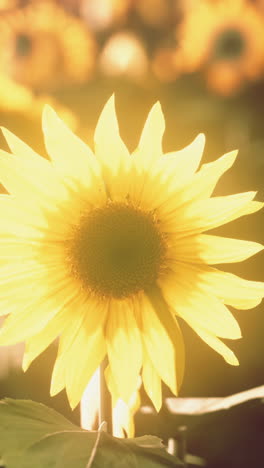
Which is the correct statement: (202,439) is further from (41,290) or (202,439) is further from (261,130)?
(261,130)

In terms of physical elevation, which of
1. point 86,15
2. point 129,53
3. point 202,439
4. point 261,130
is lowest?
point 202,439

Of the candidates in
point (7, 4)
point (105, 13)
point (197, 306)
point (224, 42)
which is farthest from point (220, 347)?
point (224, 42)

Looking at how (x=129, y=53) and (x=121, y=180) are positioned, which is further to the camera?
(x=129, y=53)

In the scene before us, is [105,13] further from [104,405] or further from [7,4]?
[104,405]

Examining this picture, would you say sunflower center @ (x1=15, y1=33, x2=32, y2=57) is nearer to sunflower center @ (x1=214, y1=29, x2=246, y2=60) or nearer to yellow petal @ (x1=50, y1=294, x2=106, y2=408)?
sunflower center @ (x1=214, y1=29, x2=246, y2=60)

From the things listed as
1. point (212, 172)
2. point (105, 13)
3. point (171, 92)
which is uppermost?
point (105, 13)

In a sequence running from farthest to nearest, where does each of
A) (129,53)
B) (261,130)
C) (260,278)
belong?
(129,53) → (261,130) → (260,278)

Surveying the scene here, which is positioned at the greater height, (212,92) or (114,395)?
(212,92)

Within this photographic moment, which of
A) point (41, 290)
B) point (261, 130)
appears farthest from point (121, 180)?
point (261, 130)

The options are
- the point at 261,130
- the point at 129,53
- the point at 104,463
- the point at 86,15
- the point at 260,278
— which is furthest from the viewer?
the point at 86,15
